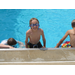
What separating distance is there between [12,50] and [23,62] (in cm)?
40

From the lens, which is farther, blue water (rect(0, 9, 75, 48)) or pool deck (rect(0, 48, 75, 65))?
blue water (rect(0, 9, 75, 48))

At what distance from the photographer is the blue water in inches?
254

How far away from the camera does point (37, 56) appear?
8.06 ft

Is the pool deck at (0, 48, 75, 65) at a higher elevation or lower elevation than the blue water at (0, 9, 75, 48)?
lower

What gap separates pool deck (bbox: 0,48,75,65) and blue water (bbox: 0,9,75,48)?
3.47 meters

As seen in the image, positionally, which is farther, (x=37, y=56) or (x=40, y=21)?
(x=40, y=21)

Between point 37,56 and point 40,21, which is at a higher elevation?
point 40,21

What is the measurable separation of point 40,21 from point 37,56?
17.3 feet

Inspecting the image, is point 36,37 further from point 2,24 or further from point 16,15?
point 16,15

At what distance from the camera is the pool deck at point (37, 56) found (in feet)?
7.88

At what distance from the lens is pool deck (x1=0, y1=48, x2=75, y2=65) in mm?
2400

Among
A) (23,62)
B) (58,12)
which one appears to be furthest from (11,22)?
(23,62)

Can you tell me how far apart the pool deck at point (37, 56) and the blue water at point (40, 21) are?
3.47 m

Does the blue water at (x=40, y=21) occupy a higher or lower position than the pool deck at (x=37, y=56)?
higher
